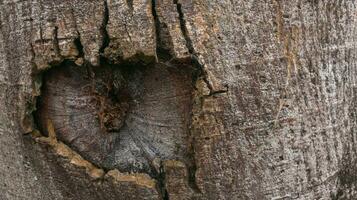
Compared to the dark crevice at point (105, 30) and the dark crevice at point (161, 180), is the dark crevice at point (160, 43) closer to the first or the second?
the dark crevice at point (105, 30)

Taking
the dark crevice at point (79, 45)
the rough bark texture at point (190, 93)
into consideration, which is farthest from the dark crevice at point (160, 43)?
the dark crevice at point (79, 45)

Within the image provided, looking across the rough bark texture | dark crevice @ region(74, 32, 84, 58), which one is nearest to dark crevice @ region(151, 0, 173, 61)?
the rough bark texture

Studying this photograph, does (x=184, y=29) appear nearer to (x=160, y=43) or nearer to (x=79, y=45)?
(x=160, y=43)

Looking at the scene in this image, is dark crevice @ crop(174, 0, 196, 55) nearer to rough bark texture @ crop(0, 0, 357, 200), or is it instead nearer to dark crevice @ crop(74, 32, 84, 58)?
rough bark texture @ crop(0, 0, 357, 200)

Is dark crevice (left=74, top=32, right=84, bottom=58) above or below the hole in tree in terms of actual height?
above

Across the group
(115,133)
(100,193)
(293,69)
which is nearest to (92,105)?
(115,133)

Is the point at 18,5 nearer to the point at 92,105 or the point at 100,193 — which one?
the point at 92,105

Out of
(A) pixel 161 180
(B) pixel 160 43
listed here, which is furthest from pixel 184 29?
(A) pixel 161 180

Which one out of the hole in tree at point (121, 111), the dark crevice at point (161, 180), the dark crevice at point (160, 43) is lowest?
the dark crevice at point (161, 180)

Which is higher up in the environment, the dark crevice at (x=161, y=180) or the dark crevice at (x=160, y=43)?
the dark crevice at (x=160, y=43)
